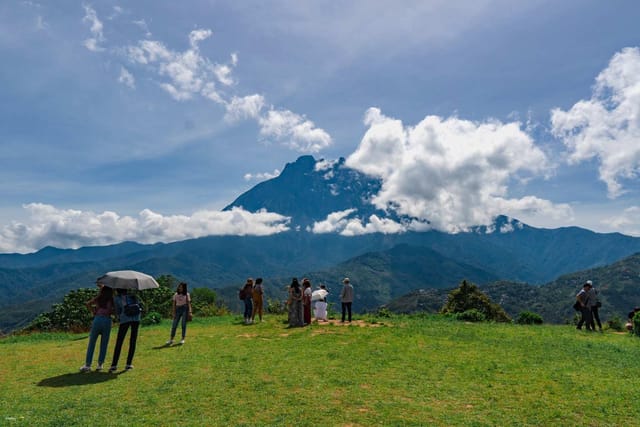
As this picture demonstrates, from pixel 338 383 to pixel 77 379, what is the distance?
8.15 meters

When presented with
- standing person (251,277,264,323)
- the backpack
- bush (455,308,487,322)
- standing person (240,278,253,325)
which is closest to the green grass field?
the backpack

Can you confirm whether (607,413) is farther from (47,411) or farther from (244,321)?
(244,321)

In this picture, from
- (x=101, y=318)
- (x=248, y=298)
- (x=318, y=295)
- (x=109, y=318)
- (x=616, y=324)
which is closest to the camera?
(x=101, y=318)

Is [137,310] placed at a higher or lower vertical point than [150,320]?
higher

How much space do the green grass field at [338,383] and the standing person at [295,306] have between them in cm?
358

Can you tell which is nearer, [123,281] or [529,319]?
[123,281]

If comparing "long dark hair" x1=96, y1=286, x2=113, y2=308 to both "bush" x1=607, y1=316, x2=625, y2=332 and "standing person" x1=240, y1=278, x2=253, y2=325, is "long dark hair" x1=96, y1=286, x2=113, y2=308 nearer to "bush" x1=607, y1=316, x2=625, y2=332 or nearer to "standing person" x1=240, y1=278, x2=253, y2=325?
"standing person" x1=240, y1=278, x2=253, y2=325

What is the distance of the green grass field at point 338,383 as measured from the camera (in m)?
9.32

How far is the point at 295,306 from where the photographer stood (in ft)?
78.5

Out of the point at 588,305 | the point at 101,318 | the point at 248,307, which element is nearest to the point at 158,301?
the point at 248,307

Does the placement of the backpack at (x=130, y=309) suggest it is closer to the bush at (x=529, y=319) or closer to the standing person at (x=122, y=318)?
the standing person at (x=122, y=318)

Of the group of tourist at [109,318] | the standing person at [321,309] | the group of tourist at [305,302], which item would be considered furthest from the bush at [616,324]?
the group of tourist at [109,318]

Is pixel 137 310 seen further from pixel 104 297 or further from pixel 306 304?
pixel 306 304

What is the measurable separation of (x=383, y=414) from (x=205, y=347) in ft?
35.3
